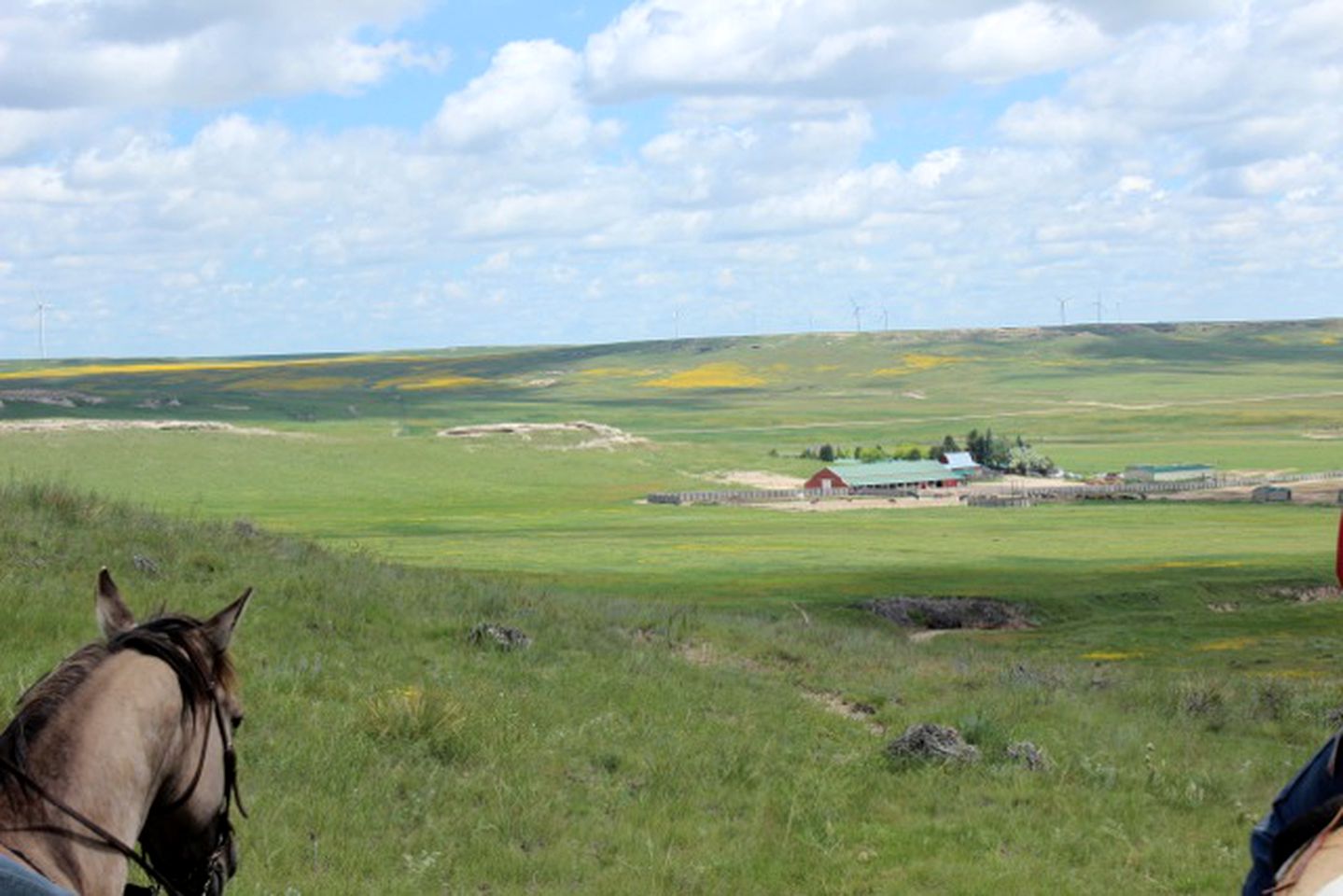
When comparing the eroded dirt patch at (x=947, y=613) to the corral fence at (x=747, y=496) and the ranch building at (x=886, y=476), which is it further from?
the ranch building at (x=886, y=476)

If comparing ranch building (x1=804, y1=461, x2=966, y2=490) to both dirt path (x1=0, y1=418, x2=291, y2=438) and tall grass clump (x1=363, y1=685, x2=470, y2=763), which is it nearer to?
dirt path (x1=0, y1=418, x2=291, y2=438)

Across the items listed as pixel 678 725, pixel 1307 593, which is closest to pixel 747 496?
pixel 1307 593

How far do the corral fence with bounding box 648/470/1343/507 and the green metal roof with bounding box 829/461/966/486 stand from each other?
4.14 feet

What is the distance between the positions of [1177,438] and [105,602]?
189265 millimetres

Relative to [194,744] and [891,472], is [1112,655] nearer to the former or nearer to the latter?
[194,744]

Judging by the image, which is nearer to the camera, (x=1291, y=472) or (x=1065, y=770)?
(x=1065, y=770)

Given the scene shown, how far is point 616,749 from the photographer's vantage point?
14.6 metres

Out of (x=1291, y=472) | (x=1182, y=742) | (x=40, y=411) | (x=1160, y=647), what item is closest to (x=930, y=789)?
(x=1182, y=742)

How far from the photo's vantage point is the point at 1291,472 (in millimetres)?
133500

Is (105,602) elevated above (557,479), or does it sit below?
above

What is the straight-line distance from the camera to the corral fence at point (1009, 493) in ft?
374

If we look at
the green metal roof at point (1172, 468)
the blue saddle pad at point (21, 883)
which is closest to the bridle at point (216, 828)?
the blue saddle pad at point (21, 883)

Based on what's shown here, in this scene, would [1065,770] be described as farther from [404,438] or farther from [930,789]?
[404,438]

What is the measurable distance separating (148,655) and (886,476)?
432 ft
